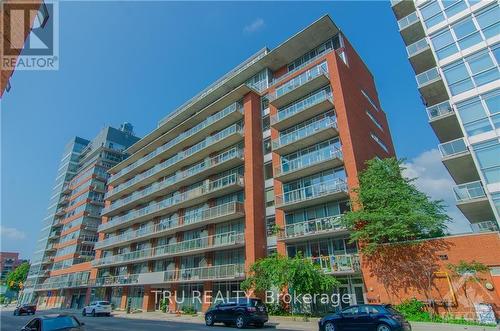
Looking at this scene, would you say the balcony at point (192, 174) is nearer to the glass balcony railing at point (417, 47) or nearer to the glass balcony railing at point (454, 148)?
the glass balcony railing at point (454, 148)

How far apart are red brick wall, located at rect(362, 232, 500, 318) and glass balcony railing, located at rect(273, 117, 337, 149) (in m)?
10.9

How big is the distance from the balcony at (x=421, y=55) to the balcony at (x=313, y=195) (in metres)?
14.3

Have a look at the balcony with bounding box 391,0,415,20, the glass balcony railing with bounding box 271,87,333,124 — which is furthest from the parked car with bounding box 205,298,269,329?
the balcony with bounding box 391,0,415,20

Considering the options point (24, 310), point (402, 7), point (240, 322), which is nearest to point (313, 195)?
point (240, 322)

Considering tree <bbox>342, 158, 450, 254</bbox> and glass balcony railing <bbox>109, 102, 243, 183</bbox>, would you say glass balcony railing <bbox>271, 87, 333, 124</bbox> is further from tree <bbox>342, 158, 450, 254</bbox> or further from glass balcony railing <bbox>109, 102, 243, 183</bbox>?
tree <bbox>342, 158, 450, 254</bbox>

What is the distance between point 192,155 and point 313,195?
16.7 m

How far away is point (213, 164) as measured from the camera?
31766mm

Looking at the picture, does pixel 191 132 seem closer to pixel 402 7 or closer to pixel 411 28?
pixel 411 28

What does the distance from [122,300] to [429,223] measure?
121ft

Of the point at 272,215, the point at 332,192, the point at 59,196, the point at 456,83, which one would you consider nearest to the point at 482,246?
the point at 332,192

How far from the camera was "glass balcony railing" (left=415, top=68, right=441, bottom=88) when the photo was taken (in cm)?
2473

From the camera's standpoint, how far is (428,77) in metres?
25.3

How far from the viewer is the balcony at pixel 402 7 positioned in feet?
94.8

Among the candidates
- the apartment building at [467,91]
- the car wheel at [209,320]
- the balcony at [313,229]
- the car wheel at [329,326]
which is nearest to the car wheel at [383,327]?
the car wheel at [329,326]
